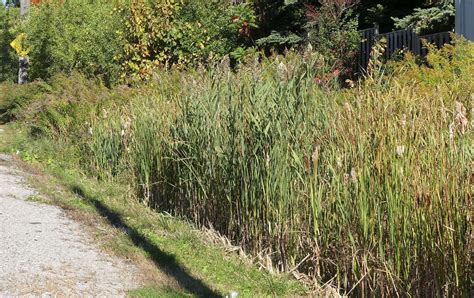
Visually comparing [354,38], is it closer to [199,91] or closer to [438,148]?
[199,91]

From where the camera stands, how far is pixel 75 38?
26562 mm

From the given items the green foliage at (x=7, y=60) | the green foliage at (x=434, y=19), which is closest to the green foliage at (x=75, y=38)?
the green foliage at (x=434, y=19)

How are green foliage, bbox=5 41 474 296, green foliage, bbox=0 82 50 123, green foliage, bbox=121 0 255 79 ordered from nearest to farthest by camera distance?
1. green foliage, bbox=5 41 474 296
2. green foliage, bbox=121 0 255 79
3. green foliage, bbox=0 82 50 123

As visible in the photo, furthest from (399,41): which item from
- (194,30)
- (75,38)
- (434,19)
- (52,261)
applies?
(75,38)

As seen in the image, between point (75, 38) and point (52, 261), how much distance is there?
65.3ft

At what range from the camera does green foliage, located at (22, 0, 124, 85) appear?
2281cm

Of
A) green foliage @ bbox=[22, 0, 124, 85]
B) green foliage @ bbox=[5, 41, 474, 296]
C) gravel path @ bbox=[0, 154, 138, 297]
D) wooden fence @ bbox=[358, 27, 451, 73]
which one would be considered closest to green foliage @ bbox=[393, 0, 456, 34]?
wooden fence @ bbox=[358, 27, 451, 73]

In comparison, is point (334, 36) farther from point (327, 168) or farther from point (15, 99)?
point (15, 99)

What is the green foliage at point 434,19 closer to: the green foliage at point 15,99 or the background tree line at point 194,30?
the background tree line at point 194,30

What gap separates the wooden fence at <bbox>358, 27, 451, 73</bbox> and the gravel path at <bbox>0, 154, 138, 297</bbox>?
23.5ft

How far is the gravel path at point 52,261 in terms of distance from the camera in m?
6.70

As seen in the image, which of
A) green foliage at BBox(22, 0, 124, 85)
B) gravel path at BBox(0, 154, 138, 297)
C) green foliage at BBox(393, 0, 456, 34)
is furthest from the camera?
green foliage at BBox(22, 0, 124, 85)

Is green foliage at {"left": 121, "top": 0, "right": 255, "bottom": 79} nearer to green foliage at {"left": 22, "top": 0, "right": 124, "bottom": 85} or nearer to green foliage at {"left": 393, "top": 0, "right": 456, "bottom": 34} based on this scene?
green foliage at {"left": 22, "top": 0, "right": 124, "bottom": 85}

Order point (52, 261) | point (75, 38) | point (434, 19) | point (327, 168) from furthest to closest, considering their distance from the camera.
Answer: point (75, 38), point (434, 19), point (52, 261), point (327, 168)
